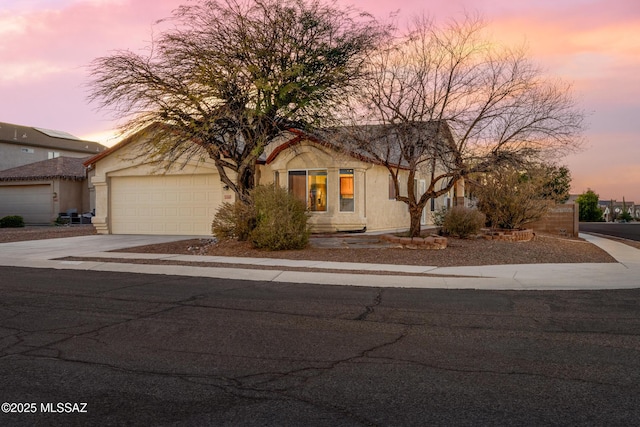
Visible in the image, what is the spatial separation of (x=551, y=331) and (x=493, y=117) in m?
11.1

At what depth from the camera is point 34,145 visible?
5075 centimetres

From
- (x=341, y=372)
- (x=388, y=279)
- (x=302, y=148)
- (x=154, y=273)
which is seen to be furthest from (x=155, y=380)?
(x=302, y=148)

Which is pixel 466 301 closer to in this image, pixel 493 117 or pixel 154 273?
pixel 154 273

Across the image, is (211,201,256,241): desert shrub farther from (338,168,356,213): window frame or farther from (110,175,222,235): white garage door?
(338,168,356,213): window frame

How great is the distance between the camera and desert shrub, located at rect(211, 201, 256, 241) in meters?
18.0

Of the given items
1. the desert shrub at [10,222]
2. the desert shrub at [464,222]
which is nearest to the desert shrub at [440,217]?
the desert shrub at [464,222]

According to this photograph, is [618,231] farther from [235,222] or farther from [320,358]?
[320,358]

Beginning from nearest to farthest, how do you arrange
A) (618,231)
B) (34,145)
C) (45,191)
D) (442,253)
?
(442,253), (618,231), (45,191), (34,145)

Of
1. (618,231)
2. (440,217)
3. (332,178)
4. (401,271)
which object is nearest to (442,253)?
(401,271)

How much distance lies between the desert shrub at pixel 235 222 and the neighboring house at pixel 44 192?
2166 centimetres

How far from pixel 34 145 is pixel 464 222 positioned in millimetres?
44971

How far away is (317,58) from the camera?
18234 mm

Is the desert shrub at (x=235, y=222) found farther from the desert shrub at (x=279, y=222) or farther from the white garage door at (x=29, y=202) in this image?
the white garage door at (x=29, y=202)

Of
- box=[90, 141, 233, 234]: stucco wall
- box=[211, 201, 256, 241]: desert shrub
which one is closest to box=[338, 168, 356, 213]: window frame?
box=[211, 201, 256, 241]: desert shrub
